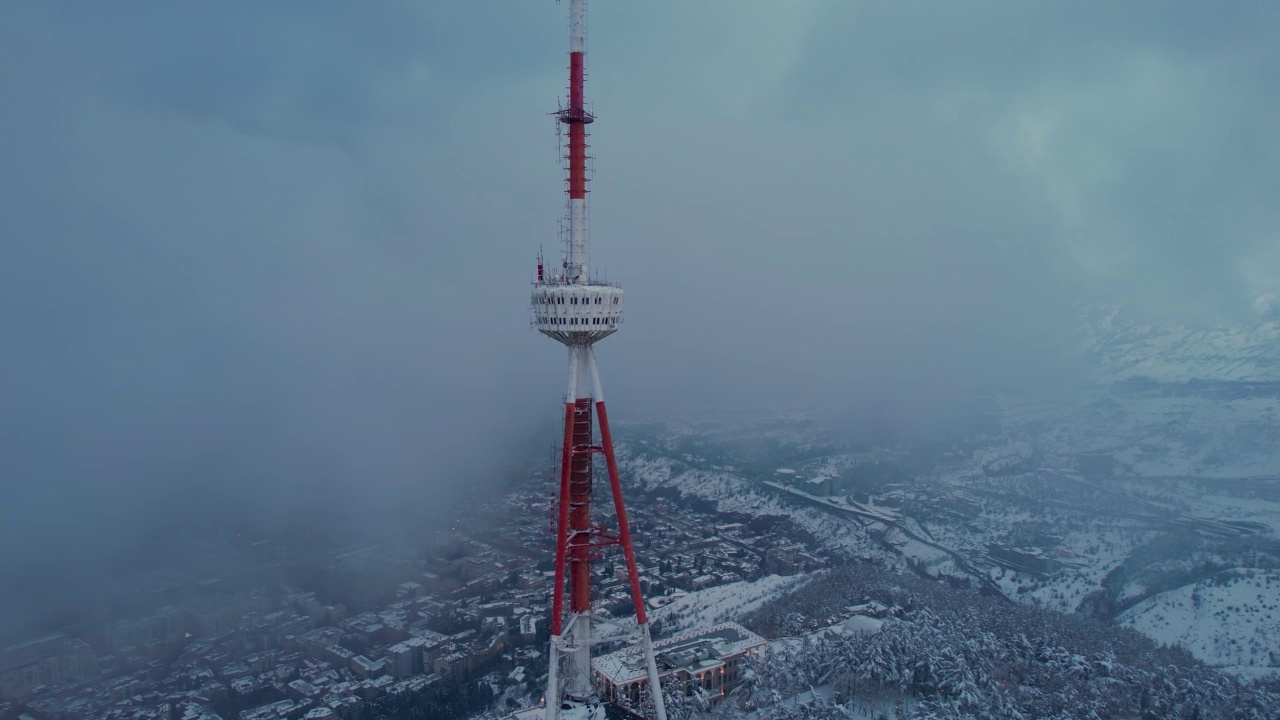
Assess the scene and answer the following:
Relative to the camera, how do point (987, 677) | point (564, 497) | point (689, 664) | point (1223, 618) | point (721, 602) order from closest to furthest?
1. point (564, 497)
2. point (987, 677)
3. point (689, 664)
4. point (1223, 618)
5. point (721, 602)

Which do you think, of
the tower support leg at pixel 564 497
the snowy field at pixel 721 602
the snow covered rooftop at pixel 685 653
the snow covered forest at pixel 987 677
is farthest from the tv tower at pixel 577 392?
the snowy field at pixel 721 602

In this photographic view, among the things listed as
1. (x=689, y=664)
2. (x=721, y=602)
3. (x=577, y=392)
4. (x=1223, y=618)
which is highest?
(x=577, y=392)

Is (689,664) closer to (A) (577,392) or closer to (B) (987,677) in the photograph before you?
(B) (987,677)

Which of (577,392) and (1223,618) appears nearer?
(577,392)

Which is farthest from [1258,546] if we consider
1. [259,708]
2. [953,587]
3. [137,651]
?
[137,651]

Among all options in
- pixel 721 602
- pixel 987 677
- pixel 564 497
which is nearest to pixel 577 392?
pixel 564 497

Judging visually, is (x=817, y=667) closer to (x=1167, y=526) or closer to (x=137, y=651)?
(x=137, y=651)
